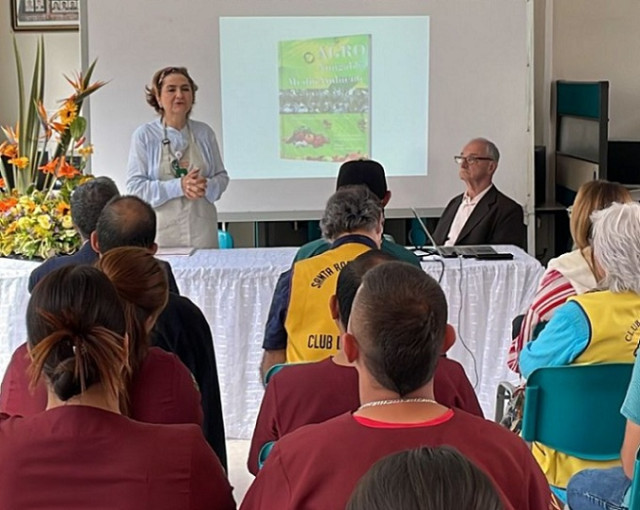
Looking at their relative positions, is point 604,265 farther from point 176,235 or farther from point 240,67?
point 240,67

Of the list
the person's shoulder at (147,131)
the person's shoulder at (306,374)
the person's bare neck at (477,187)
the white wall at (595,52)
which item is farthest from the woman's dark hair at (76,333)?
the white wall at (595,52)

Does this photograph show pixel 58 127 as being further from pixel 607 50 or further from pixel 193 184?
pixel 607 50

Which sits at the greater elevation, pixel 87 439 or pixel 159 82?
pixel 159 82

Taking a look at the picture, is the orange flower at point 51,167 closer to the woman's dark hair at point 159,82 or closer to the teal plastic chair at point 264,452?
the woman's dark hair at point 159,82

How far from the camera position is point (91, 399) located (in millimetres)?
1275

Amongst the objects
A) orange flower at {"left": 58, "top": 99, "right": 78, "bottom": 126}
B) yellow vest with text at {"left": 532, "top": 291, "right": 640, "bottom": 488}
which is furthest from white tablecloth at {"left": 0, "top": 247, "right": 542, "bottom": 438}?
yellow vest with text at {"left": 532, "top": 291, "right": 640, "bottom": 488}

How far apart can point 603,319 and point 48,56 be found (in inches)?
231

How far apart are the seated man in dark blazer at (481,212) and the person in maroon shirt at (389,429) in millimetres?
2919

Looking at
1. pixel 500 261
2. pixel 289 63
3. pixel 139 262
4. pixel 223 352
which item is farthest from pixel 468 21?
pixel 139 262

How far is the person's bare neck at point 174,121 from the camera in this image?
387 cm

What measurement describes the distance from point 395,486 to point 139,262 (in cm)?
114

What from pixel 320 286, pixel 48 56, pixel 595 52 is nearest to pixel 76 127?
pixel 320 286

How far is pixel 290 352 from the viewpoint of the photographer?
2385 millimetres

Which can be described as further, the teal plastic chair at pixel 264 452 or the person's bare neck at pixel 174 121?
the person's bare neck at pixel 174 121
